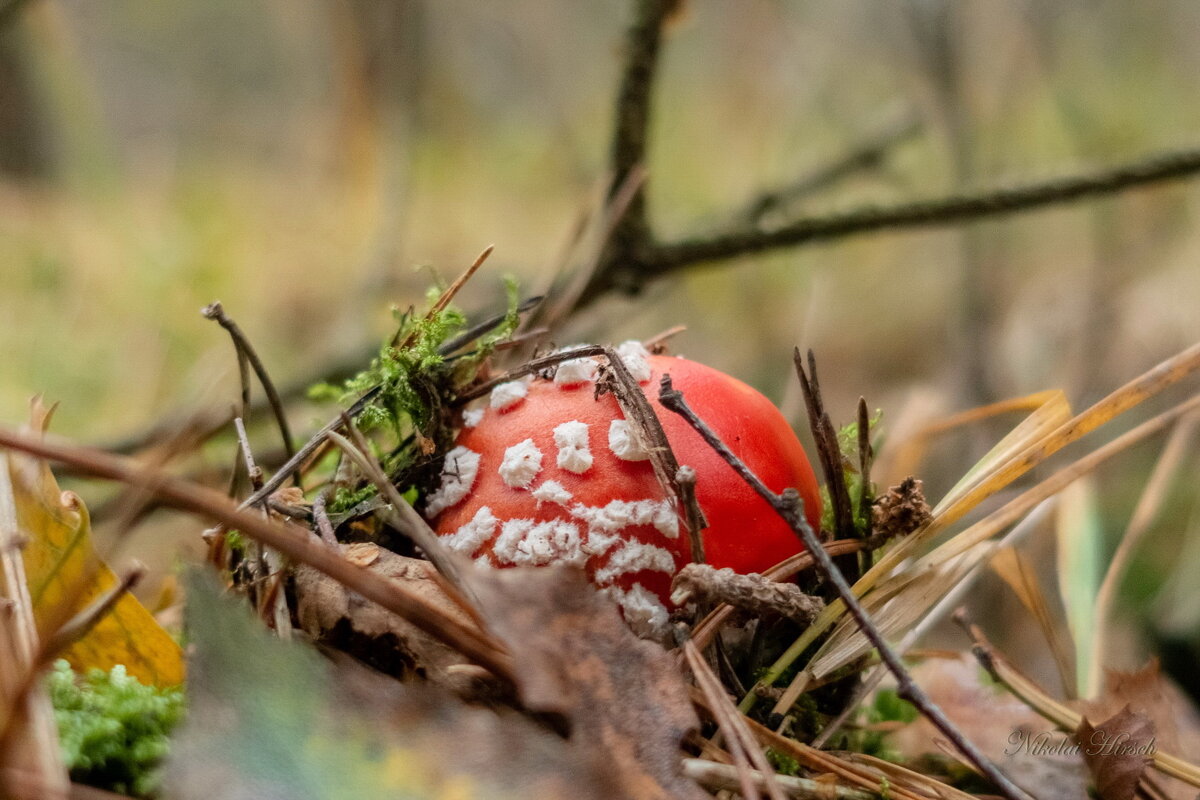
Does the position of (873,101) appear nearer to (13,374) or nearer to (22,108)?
(13,374)

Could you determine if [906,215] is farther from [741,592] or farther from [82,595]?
[82,595]

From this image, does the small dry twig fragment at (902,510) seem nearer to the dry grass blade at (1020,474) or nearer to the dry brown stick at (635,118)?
the dry grass blade at (1020,474)

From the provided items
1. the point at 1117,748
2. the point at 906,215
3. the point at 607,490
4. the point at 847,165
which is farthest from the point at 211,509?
the point at 847,165

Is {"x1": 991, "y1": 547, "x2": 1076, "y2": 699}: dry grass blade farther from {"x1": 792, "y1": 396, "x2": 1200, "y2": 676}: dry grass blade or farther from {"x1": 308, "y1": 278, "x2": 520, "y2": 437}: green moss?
{"x1": 308, "y1": 278, "x2": 520, "y2": 437}: green moss

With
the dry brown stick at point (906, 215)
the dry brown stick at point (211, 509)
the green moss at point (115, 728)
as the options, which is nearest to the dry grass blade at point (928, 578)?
the dry brown stick at point (211, 509)

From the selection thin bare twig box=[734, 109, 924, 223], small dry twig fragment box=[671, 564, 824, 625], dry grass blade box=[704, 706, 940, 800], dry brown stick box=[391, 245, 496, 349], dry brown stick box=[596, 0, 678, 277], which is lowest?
dry grass blade box=[704, 706, 940, 800]

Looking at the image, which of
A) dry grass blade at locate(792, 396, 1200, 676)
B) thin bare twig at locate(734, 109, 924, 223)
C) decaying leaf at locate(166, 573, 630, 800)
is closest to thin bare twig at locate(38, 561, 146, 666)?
decaying leaf at locate(166, 573, 630, 800)
